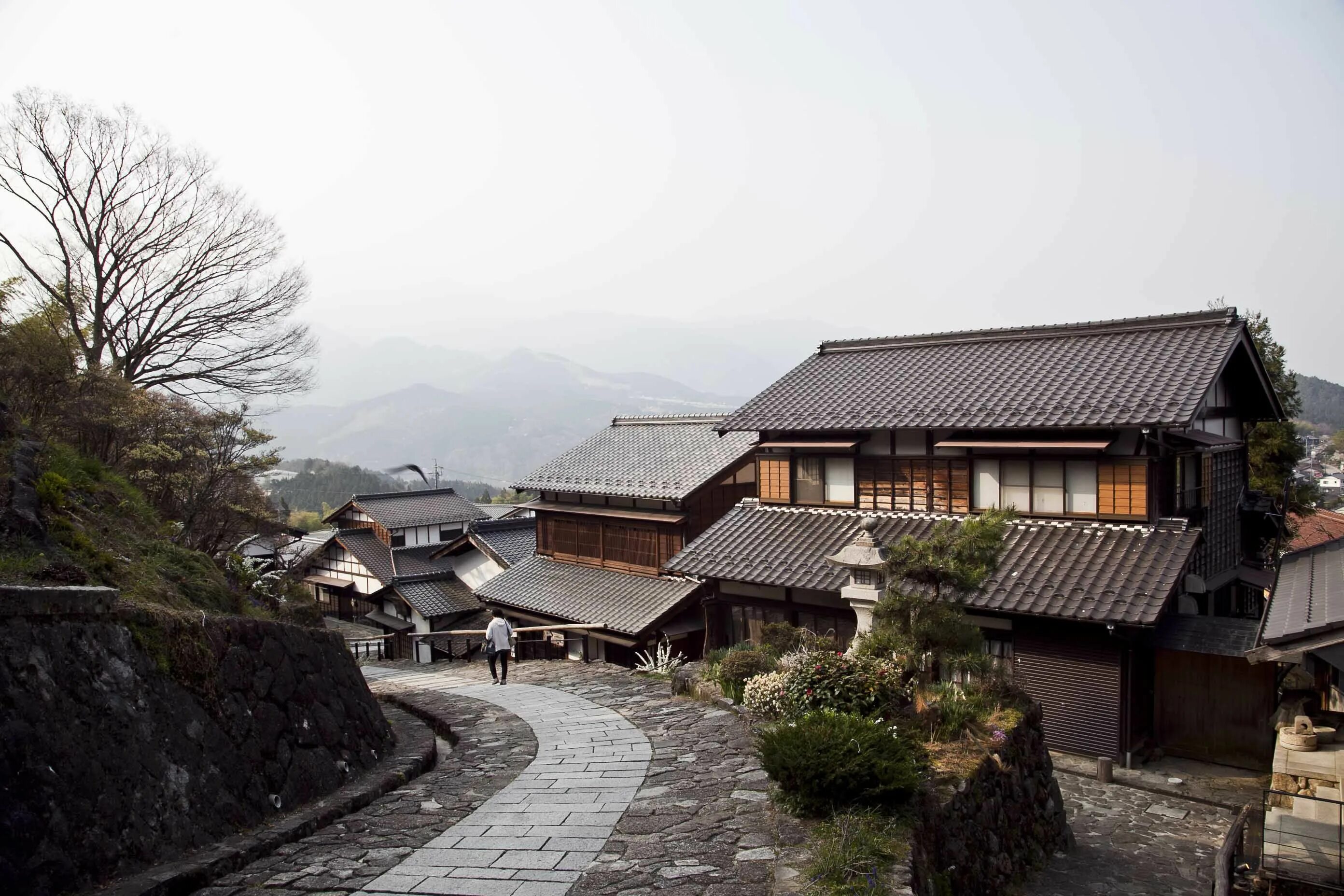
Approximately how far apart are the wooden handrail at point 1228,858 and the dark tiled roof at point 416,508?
35.5 m

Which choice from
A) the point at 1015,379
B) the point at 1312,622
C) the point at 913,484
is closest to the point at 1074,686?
the point at 1312,622

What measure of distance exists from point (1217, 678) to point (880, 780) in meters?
9.85

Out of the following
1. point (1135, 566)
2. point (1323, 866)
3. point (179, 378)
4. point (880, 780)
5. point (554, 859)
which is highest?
point (179, 378)

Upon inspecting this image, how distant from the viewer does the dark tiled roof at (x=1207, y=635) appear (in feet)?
45.7

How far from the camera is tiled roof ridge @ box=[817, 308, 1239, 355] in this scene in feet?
57.1

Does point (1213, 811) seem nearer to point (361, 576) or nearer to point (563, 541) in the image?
point (563, 541)

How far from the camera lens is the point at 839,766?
7.50 m

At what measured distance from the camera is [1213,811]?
41.1ft

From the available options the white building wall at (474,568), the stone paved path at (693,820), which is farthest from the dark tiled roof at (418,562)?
the stone paved path at (693,820)

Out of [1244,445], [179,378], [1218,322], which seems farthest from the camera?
[179,378]

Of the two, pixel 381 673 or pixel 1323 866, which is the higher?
pixel 1323 866

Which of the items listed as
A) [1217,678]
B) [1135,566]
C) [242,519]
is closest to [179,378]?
[242,519]

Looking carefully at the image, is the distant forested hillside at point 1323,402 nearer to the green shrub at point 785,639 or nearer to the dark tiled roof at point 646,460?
the dark tiled roof at point 646,460

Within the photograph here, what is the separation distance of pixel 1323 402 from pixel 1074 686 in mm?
109897
